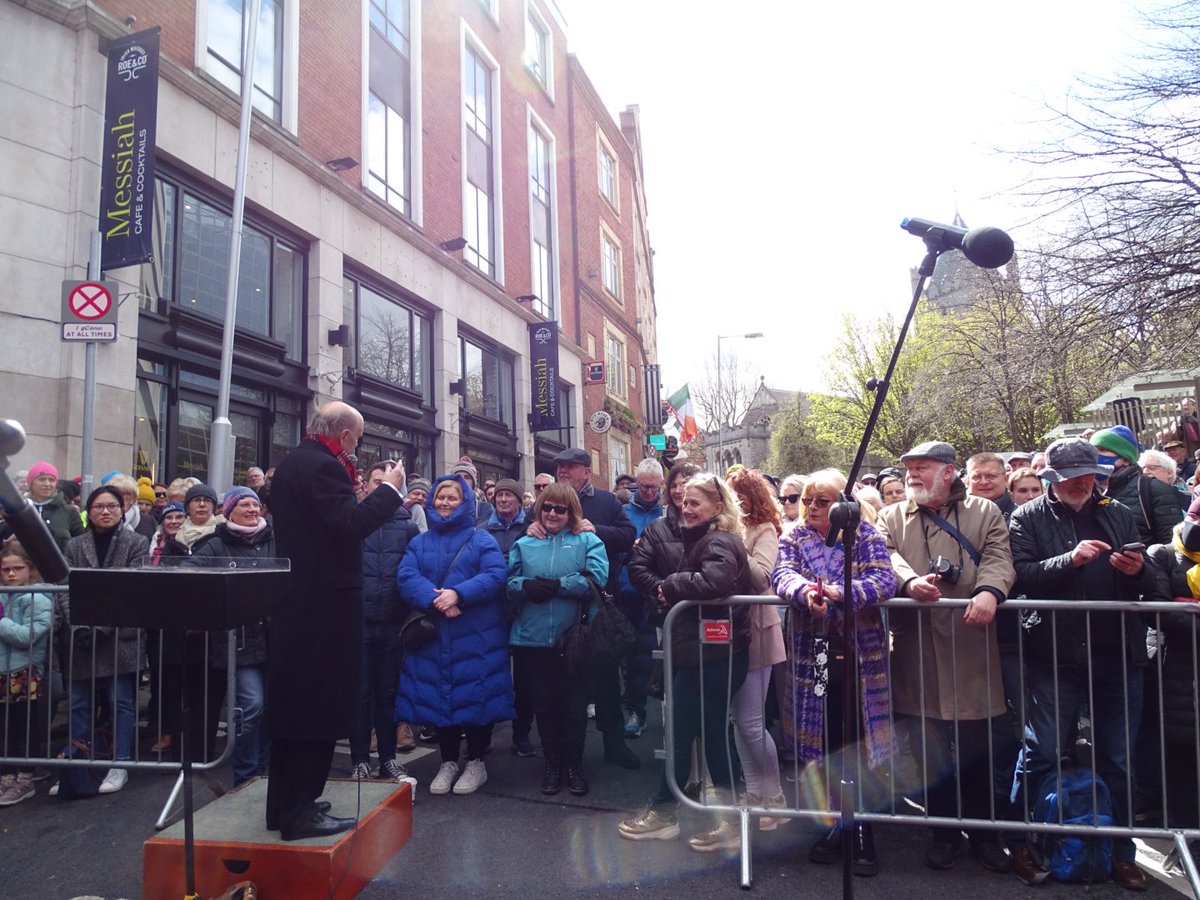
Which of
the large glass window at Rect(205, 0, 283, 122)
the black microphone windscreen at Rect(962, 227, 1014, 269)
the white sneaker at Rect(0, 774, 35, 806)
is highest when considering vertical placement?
the large glass window at Rect(205, 0, 283, 122)

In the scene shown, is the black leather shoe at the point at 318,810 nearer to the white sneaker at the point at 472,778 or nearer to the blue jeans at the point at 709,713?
the white sneaker at the point at 472,778

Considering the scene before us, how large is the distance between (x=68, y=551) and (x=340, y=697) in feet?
10.1

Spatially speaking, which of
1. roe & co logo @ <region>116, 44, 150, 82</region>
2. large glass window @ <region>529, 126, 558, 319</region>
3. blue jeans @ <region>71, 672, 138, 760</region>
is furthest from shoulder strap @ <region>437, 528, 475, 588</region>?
large glass window @ <region>529, 126, 558, 319</region>

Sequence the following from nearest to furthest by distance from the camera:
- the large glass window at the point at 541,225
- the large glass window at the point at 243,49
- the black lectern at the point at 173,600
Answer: the black lectern at the point at 173,600, the large glass window at the point at 243,49, the large glass window at the point at 541,225

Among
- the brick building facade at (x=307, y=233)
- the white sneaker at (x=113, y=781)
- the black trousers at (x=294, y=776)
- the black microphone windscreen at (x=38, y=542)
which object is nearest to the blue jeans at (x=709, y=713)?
the black trousers at (x=294, y=776)

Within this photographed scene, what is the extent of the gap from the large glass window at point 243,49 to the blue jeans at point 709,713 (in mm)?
10627

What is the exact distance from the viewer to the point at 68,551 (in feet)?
18.0

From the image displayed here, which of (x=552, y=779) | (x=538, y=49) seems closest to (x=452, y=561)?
(x=552, y=779)

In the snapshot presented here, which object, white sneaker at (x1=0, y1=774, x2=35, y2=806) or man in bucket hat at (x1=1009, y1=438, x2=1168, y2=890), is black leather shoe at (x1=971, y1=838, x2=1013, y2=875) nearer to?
man in bucket hat at (x1=1009, y1=438, x2=1168, y2=890)

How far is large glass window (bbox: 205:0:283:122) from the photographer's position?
11.4 metres

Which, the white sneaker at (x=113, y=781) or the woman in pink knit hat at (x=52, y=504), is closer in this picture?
the white sneaker at (x=113, y=781)

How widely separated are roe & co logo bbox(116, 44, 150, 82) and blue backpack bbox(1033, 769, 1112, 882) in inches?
431

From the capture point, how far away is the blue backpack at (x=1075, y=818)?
12.3ft

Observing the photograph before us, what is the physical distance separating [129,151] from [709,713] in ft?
29.5
